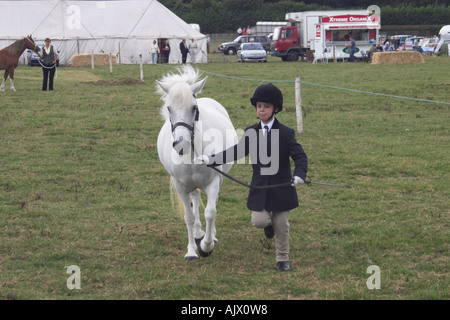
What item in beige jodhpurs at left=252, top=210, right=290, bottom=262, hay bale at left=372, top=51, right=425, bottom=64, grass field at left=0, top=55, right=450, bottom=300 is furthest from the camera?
hay bale at left=372, top=51, right=425, bottom=64

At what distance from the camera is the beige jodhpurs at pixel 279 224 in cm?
563

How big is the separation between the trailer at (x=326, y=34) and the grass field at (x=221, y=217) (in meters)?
27.4

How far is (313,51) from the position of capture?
42.8 meters

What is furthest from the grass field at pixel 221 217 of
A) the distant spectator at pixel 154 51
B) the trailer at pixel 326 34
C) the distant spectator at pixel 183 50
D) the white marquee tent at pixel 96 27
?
the trailer at pixel 326 34

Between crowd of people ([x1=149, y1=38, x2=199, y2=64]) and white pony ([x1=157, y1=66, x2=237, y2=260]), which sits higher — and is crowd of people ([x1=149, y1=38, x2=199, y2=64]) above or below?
above

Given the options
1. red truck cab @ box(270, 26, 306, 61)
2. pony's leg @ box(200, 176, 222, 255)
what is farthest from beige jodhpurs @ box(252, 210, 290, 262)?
red truck cab @ box(270, 26, 306, 61)

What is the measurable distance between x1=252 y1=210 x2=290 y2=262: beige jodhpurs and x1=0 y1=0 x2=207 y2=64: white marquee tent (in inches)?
1467

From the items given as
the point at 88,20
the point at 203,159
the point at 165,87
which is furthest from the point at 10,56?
the point at 88,20

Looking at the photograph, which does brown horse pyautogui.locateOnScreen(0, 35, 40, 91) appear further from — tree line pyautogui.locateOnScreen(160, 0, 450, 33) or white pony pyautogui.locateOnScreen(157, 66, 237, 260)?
tree line pyautogui.locateOnScreen(160, 0, 450, 33)

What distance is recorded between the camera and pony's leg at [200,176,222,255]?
19.1 ft

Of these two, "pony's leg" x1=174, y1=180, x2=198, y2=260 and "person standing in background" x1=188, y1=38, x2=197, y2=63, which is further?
"person standing in background" x1=188, y1=38, x2=197, y2=63

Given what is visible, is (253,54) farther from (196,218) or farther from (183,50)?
(196,218)

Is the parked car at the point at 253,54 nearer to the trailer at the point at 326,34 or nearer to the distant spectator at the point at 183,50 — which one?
the trailer at the point at 326,34
